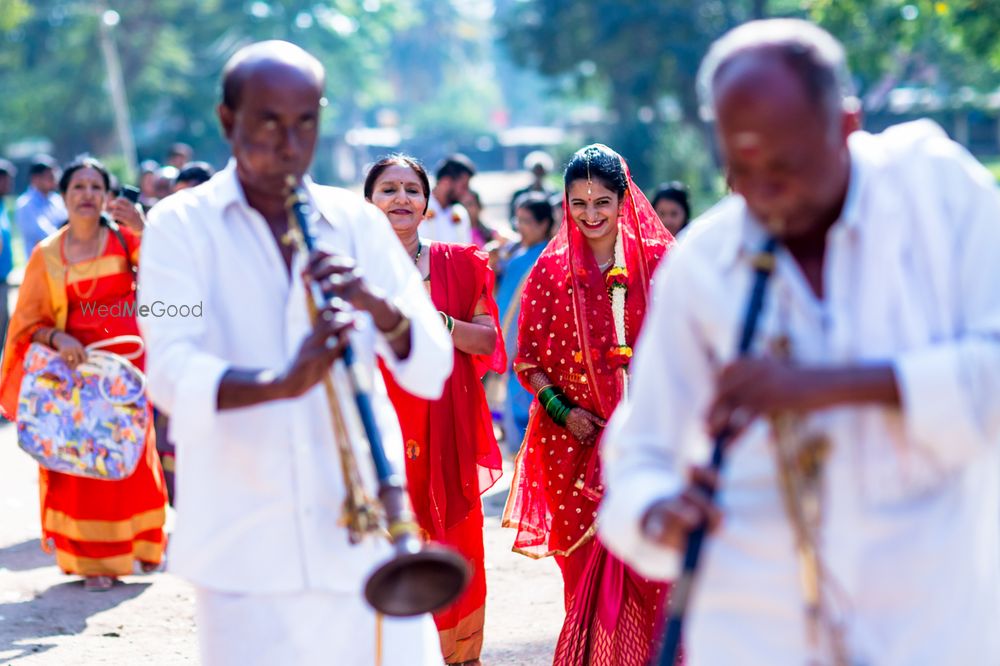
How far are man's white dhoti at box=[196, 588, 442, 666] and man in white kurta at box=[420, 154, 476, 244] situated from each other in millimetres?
8161

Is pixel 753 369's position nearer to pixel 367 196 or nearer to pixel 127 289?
pixel 367 196

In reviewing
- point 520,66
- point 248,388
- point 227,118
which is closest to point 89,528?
point 227,118

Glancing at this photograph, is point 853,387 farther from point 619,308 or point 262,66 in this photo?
point 619,308

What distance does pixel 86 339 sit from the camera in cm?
830

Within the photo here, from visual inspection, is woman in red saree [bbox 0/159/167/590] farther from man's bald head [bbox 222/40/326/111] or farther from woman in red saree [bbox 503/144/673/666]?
man's bald head [bbox 222/40/326/111]

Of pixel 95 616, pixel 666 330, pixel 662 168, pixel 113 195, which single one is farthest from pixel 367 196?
pixel 662 168

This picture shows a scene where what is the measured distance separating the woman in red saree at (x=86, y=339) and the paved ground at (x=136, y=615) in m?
0.21

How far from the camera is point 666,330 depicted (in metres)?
2.83

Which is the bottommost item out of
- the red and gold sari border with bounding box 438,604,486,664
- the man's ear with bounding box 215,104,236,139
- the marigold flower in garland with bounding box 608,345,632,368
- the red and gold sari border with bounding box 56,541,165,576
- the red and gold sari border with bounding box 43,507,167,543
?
the red and gold sari border with bounding box 56,541,165,576

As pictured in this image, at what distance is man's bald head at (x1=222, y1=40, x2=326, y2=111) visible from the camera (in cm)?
344

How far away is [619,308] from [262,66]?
280cm

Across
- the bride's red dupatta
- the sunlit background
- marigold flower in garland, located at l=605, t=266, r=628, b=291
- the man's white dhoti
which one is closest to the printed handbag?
the bride's red dupatta

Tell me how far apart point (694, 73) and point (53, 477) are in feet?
116

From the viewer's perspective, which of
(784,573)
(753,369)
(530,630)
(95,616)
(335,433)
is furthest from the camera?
(95,616)
